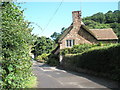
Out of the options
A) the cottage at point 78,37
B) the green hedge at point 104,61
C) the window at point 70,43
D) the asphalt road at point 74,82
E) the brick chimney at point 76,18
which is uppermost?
the brick chimney at point 76,18

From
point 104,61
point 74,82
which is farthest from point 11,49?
point 104,61

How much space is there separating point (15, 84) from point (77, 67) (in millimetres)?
18330

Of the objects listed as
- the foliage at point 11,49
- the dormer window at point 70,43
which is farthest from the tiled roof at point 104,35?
the foliage at point 11,49

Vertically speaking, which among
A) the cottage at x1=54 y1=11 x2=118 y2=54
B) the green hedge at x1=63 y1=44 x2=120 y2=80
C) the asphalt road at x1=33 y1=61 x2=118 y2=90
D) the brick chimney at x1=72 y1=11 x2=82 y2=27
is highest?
the brick chimney at x1=72 y1=11 x2=82 y2=27

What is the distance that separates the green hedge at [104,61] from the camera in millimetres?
12617

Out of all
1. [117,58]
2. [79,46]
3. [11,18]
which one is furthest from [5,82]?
[79,46]

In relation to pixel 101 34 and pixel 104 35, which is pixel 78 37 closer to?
pixel 101 34

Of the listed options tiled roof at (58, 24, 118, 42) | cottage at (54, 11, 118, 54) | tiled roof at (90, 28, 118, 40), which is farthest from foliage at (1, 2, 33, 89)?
A: tiled roof at (90, 28, 118, 40)

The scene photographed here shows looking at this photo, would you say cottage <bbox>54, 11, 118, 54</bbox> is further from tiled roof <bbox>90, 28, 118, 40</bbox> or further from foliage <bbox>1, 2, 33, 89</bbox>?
foliage <bbox>1, 2, 33, 89</bbox>

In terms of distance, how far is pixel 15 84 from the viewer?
16.8 ft

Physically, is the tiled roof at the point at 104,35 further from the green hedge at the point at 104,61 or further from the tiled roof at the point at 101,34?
the green hedge at the point at 104,61

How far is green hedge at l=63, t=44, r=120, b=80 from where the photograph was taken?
12617 mm

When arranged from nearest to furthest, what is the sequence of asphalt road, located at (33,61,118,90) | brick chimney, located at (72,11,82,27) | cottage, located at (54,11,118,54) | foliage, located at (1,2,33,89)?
foliage, located at (1,2,33,89)
asphalt road, located at (33,61,118,90)
cottage, located at (54,11,118,54)
brick chimney, located at (72,11,82,27)

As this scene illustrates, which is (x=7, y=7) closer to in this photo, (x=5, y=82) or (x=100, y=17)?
A: (x=5, y=82)
